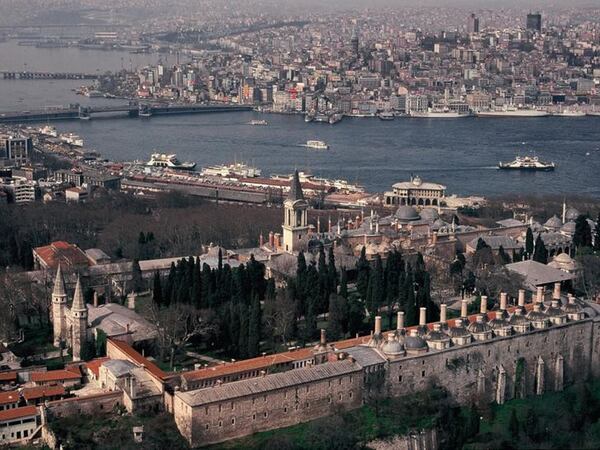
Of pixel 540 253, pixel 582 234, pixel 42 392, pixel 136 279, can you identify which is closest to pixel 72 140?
pixel 582 234

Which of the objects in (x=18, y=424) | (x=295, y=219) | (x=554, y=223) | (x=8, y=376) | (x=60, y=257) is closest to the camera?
(x=18, y=424)

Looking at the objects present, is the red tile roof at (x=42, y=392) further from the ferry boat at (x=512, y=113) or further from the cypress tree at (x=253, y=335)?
the ferry boat at (x=512, y=113)

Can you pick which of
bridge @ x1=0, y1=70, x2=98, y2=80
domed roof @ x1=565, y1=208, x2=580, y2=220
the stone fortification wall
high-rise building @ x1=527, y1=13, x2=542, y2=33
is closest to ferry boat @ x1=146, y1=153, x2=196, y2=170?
domed roof @ x1=565, y1=208, x2=580, y2=220

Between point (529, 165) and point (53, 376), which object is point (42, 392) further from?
point (529, 165)

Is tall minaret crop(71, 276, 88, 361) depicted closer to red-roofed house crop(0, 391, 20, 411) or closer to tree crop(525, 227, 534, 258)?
red-roofed house crop(0, 391, 20, 411)

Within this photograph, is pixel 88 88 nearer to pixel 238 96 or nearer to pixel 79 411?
pixel 238 96
